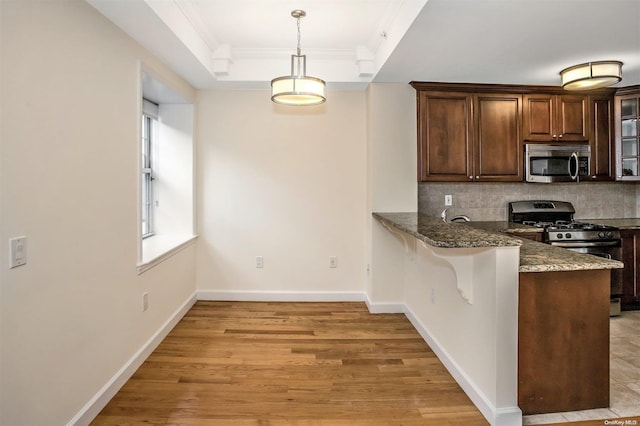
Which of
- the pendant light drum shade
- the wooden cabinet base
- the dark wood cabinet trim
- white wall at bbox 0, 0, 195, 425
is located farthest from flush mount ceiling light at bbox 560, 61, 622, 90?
white wall at bbox 0, 0, 195, 425

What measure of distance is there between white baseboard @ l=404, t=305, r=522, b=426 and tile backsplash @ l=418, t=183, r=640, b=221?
5.25 feet

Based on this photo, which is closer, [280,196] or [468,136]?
[468,136]

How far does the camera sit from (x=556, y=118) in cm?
396

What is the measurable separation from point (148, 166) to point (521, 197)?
4.11 metres

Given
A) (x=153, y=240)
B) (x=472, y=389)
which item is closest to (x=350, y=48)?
(x=153, y=240)

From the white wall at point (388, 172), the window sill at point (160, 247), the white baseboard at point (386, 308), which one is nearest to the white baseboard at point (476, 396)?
the white baseboard at point (386, 308)

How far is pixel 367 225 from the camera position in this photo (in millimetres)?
4062

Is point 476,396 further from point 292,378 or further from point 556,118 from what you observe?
point 556,118

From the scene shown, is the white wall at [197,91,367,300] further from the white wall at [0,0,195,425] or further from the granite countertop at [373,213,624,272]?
the granite countertop at [373,213,624,272]

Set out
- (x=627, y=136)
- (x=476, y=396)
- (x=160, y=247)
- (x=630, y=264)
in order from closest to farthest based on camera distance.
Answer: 1. (x=476, y=396)
2. (x=160, y=247)
3. (x=630, y=264)
4. (x=627, y=136)

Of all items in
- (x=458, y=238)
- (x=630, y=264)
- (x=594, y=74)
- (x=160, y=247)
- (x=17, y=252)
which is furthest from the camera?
(x=630, y=264)

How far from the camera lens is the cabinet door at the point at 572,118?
3965mm

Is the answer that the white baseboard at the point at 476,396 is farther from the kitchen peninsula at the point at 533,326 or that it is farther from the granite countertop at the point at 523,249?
the granite countertop at the point at 523,249

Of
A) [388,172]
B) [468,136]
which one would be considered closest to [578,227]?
[468,136]
